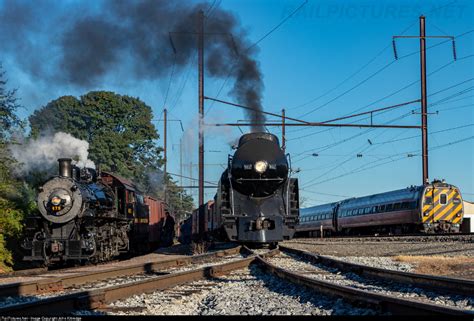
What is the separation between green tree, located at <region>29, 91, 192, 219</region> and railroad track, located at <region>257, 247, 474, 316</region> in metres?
21.6

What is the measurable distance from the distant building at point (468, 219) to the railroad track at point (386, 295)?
135 ft

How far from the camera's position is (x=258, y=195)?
1981cm

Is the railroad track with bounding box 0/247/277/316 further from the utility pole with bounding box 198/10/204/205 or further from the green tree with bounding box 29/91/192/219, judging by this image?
the green tree with bounding box 29/91/192/219

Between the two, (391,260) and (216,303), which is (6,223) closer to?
(391,260)

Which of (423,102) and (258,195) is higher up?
(423,102)

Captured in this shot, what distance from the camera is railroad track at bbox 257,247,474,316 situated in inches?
238

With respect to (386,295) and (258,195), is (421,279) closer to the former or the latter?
(386,295)

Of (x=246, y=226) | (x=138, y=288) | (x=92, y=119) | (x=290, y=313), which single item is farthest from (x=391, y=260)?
(x=92, y=119)

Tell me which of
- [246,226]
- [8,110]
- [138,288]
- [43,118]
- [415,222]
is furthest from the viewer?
[415,222]

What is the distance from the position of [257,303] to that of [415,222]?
2831cm

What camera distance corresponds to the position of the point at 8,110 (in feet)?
72.7

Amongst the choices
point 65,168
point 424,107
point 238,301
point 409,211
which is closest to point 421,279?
point 238,301

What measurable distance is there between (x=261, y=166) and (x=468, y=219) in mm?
37314

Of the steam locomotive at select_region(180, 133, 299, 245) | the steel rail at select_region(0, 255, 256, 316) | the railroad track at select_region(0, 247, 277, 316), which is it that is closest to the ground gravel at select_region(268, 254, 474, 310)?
the railroad track at select_region(0, 247, 277, 316)
